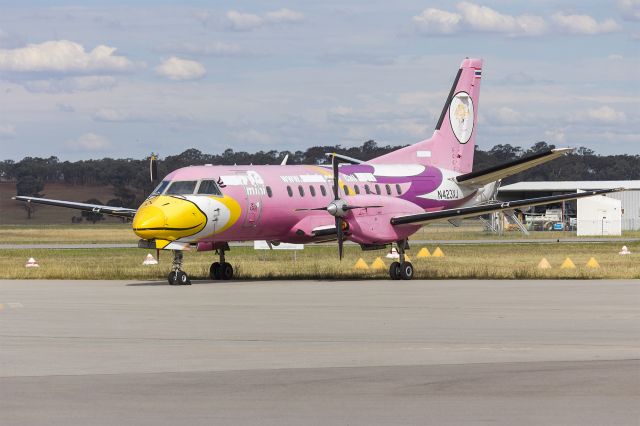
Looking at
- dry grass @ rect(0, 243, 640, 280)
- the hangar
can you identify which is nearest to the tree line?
the hangar

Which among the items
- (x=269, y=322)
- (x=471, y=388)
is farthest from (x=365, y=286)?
(x=471, y=388)

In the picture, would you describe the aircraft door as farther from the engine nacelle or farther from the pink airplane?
the engine nacelle

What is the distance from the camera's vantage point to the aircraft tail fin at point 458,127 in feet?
125

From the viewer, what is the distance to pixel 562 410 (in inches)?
421

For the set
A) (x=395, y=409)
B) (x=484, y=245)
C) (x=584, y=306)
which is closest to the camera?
(x=395, y=409)

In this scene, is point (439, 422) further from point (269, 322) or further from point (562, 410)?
point (269, 322)

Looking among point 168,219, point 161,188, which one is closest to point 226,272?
point 161,188

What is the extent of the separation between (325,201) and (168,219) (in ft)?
20.5

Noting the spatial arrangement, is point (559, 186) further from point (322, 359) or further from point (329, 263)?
point (322, 359)

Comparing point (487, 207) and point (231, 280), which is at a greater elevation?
point (487, 207)

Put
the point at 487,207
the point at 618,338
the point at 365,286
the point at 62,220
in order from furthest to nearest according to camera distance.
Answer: the point at 62,220
the point at 487,207
the point at 365,286
the point at 618,338

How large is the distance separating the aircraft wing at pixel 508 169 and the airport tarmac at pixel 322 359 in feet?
22.9

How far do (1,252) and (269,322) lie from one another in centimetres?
4108

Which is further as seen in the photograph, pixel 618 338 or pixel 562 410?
pixel 618 338
